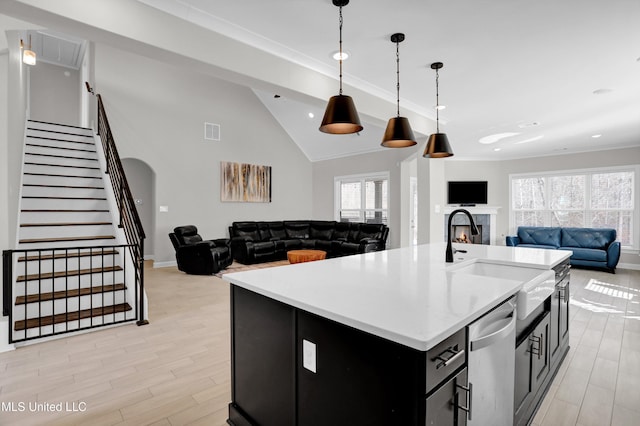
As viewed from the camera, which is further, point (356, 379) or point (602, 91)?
point (602, 91)

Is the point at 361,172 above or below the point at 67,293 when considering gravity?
above

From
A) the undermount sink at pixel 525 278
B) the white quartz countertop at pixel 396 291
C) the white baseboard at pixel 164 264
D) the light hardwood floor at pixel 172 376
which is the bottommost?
the light hardwood floor at pixel 172 376

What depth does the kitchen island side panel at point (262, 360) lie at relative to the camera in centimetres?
151

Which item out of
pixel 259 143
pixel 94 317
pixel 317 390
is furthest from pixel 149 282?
pixel 317 390

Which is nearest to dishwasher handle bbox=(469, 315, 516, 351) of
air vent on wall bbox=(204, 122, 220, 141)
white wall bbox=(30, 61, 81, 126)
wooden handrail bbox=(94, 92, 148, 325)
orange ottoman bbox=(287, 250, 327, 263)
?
wooden handrail bbox=(94, 92, 148, 325)

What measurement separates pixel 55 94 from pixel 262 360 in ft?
30.1

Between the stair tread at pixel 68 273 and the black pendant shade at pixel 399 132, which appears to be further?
the stair tread at pixel 68 273

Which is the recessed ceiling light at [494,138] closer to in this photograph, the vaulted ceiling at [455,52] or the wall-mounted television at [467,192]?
the vaulted ceiling at [455,52]

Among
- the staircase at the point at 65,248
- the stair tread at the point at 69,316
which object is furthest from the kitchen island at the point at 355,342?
the staircase at the point at 65,248

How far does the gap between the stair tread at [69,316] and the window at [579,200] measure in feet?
29.1

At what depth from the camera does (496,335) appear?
1.36 m

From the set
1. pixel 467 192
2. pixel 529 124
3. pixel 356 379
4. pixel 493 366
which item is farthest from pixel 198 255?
pixel 467 192

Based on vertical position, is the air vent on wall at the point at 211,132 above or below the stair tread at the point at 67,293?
above

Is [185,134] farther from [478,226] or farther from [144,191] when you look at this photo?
[478,226]
